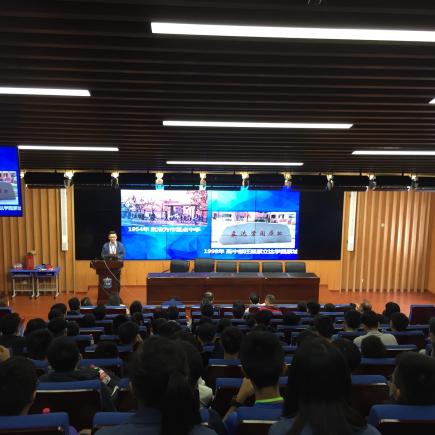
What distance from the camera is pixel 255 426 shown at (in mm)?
2031

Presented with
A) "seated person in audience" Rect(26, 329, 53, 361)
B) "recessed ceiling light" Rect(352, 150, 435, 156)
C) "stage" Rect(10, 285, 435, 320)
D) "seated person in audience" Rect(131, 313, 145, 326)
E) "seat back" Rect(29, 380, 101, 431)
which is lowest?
Answer: "stage" Rect(10, 285, 435, 320)

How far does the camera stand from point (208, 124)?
16.9ft

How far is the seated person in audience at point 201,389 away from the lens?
214 cm

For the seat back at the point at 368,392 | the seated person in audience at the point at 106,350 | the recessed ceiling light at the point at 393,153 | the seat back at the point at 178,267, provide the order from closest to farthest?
the seat back at the point at 368,392
the seated person in audience at the point at 106,350
the recessed ceiling light at the point at 393,153
the seat back at the point at 178,267

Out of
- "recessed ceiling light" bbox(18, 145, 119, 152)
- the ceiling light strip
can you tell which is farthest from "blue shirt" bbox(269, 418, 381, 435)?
"recessed ceiling light" bbox(18, 145, 119, 152)

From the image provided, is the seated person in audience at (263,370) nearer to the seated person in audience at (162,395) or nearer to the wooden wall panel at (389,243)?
the seated person in audience at (162,395)

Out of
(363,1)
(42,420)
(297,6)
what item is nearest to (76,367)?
(42,420)

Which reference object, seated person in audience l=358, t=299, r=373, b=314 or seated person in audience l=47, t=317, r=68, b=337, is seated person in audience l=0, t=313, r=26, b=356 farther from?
seated person in audience l=358, t=299, r=373, b=314

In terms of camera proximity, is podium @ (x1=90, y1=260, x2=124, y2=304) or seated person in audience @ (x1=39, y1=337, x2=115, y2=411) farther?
podium @ (x1=90, y1=260, x2=124, y2=304)

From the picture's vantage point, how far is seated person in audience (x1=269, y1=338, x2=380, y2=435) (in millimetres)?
1446

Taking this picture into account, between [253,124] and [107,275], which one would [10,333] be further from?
[107,275]

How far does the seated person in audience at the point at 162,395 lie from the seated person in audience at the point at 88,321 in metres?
4.50

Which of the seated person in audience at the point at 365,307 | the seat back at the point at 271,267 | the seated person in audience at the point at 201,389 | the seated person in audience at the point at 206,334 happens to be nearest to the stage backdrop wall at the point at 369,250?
the seat back at the point at 271,267

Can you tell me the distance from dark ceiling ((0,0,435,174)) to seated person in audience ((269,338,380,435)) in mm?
1944
